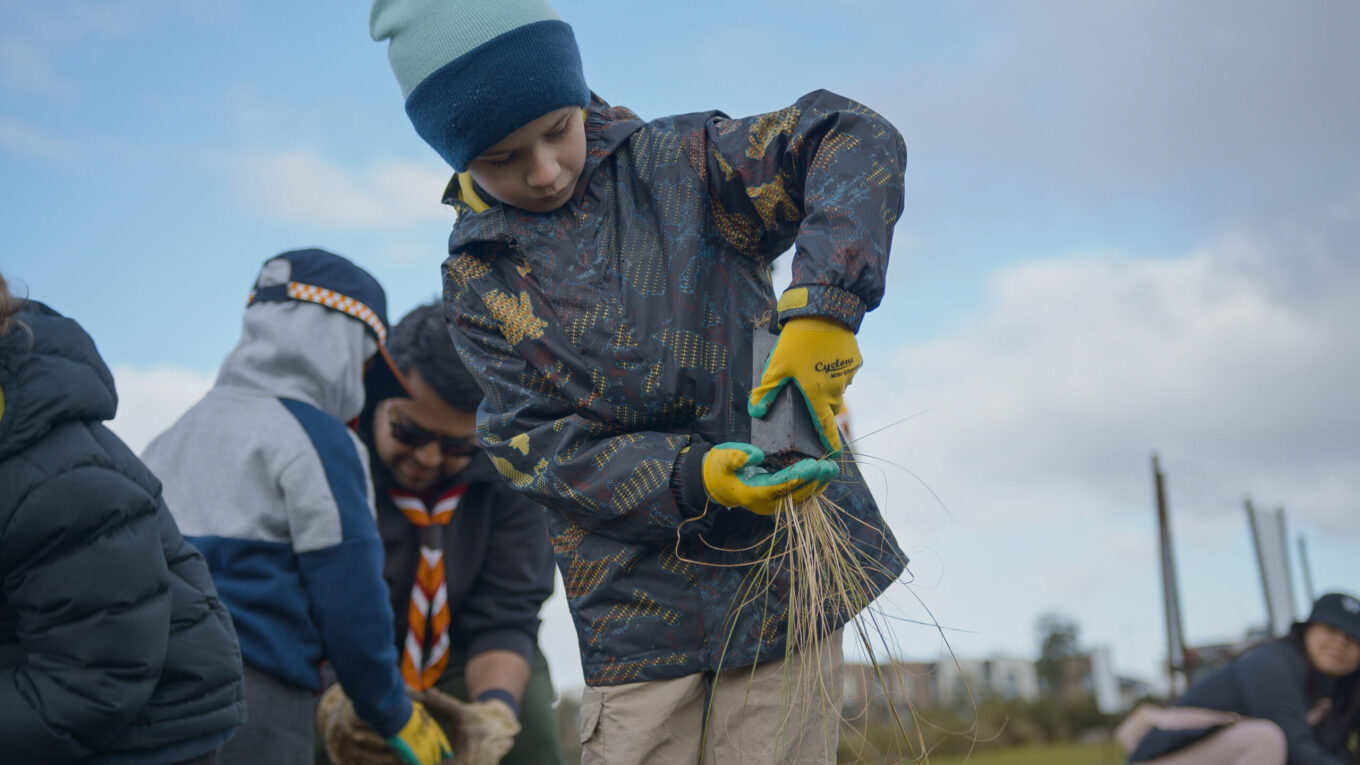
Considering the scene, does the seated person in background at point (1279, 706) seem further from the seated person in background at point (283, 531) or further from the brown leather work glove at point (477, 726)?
the seated person in background at point (283, 531)

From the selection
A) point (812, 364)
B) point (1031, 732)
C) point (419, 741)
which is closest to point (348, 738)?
point (419, 741)

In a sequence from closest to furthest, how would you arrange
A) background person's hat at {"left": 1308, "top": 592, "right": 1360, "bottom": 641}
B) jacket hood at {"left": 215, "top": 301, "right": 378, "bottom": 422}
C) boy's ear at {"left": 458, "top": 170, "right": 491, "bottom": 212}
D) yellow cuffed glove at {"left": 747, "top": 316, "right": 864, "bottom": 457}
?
yellow cuffed glove at {"left": 747, "top": 316, "right": 864, "bottom": 457}, boy's ear at {"left": 458, "top": 170, "right": 491, "bottom": 212}, jacket hood at {"left": 215, "top": 301, "right": 378, "bottom": 422}, background person's hat at {"left": 1308, "top": 592, "right": 1360, "bottom": 641}

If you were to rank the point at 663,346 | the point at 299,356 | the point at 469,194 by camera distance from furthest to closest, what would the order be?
the point at 299,356
the point at 469,194
the point at 663,346

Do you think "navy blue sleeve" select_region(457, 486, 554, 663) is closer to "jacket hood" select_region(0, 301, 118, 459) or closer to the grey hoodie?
the grey hoodie

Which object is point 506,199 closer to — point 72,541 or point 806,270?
point 806,270

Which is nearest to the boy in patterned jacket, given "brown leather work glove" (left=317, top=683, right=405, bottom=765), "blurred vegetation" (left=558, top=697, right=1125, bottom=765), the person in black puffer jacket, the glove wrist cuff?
the person in black puffer jacket

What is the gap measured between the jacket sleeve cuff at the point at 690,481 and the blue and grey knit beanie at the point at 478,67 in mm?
670

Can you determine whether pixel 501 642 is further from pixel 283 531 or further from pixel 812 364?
pixel 812 364

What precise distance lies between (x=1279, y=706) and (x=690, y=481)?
484 centimetres

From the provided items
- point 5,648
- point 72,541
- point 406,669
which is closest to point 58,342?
point 72,541

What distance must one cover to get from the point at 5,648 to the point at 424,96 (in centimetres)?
119

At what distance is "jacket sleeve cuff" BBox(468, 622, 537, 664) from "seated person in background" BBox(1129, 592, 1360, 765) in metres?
3.46

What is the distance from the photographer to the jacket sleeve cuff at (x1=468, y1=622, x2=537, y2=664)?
3.93 metres

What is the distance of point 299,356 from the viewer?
2998mm
